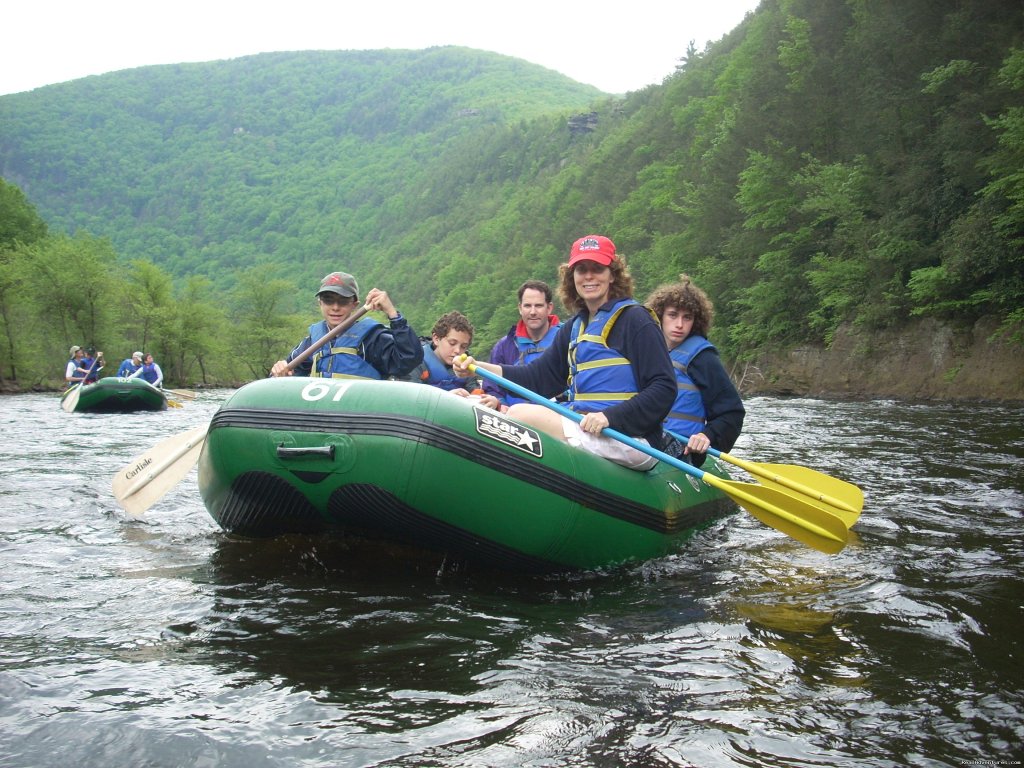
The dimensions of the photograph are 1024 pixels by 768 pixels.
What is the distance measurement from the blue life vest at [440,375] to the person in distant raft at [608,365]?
126 centimetres

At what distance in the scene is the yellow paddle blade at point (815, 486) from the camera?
15.1 ft

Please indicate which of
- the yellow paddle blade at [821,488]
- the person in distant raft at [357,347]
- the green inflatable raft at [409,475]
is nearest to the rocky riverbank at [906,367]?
the yellow paddle blade at [821,488]

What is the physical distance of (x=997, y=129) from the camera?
60.0 ft

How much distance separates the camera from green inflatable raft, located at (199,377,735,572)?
3627 millimetres

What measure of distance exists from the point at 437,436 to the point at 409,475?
0.20 metres

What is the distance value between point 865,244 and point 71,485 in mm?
20713

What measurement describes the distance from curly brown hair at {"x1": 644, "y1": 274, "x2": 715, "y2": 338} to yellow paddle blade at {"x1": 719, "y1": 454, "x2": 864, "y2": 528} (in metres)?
0.95

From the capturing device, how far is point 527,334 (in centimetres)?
671

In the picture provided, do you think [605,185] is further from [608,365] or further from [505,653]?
[505,653]

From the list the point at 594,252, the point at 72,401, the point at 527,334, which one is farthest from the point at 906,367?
the point at 72,401

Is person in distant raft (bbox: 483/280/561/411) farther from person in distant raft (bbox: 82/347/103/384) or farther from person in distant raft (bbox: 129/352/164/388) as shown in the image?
person in distant raft (bbox: 129/352/164/388)

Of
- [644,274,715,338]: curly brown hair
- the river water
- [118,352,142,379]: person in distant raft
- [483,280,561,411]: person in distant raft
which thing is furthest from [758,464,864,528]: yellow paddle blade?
[118,352,142,379]: person in distant raft

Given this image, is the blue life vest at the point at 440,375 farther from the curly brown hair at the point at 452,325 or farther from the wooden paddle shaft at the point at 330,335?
the wooden paddle shaft at the point at 330,335

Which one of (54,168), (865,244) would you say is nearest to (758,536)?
(865,244)
